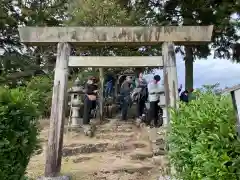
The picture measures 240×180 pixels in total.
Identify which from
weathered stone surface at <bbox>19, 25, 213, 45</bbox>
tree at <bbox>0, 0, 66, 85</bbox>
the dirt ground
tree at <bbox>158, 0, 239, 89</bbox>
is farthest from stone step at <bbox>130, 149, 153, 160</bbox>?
tree at <bbox>0, 0, 66, 85</bbox>

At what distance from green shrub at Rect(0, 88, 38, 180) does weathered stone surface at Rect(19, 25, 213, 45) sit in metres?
2.37

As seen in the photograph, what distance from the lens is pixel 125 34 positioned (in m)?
6.48

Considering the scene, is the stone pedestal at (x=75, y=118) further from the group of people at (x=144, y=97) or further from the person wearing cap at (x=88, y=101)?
the group of people at (x=144, y=97)

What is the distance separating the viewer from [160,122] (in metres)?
10.4

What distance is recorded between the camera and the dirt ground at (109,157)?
268 inches

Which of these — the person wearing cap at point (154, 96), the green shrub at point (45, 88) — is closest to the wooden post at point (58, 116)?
the person wearing cap at point (154, 96)

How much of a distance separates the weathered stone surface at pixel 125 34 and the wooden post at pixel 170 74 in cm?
18

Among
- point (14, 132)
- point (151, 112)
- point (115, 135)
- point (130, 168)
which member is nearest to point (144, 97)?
point (151, 112)

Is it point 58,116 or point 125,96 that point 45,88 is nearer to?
point 125,96

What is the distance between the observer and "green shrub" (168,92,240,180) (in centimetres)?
205

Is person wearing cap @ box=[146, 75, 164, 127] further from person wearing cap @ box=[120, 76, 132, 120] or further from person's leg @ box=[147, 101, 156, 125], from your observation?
person wearing cap @ box=[120, 76, 132, 120]

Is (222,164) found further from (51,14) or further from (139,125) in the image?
(51,14)

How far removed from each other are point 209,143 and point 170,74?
4.24 m

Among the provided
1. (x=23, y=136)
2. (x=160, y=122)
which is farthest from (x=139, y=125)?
(x=23, y=136)
